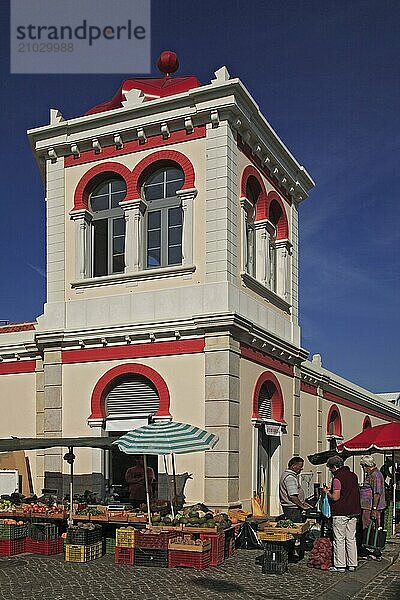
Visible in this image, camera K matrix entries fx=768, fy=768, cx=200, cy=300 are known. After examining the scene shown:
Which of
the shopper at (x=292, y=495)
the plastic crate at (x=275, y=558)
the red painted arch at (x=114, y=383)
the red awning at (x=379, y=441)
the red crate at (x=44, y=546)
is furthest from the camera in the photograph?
the red awning at (x=379, y=441)

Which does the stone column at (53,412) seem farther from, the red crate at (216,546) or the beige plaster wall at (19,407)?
the red crate at (216,546)

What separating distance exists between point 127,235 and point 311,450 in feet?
30.4

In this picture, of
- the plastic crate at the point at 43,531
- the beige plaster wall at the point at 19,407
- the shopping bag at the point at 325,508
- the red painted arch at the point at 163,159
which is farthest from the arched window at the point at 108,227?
the shopping bag at the point at 325,508

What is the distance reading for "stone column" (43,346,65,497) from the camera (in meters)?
16.6

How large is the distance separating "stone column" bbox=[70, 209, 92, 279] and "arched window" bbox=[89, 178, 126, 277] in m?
0.23

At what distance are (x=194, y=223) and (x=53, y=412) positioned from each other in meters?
5.17

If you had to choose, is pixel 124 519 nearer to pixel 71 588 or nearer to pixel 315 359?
pixel 71 588

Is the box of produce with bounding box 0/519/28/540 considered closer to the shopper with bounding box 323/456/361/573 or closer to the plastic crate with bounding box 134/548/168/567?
the plastic crate with bounding box 134/548/168/567

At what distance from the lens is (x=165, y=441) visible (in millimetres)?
12438

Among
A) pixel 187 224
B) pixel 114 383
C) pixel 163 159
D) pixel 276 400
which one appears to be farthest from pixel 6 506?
pixel 163 159

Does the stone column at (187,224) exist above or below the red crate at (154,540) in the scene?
above

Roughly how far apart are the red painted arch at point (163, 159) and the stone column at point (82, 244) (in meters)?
1.43

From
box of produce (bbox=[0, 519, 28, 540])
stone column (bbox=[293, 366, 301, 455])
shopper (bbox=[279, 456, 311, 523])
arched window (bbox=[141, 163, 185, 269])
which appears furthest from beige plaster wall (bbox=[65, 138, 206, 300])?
box of produce (bbox=[0, 519, 28, 540])

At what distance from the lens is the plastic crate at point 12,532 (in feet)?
42.4
